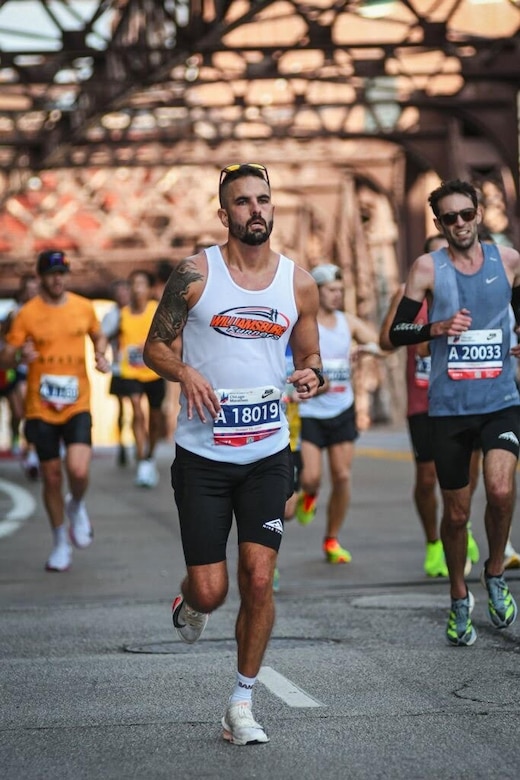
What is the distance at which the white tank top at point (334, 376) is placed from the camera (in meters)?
11.4

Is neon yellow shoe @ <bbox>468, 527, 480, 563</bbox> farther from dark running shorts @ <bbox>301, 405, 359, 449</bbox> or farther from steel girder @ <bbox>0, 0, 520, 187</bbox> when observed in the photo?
steel girder @ <bbox>0, 0, 520, 187</bbox>

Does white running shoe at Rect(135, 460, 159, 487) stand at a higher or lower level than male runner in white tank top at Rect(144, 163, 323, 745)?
lower

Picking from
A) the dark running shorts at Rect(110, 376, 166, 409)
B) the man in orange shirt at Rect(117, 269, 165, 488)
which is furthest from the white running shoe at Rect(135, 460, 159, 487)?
the dark running shorts at Rect(110, 376, 166, 409)

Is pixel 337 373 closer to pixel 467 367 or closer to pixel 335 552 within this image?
pixel 335 552

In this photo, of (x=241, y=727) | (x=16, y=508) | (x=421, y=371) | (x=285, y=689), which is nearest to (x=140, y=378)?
(x=16, y=508)

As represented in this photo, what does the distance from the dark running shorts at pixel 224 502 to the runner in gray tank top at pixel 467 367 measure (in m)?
1.93

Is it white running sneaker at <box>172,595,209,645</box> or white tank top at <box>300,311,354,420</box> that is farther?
white tank top at <box>300,311,354,420</box>

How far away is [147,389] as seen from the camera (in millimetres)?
19172

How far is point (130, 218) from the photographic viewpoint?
45875mm

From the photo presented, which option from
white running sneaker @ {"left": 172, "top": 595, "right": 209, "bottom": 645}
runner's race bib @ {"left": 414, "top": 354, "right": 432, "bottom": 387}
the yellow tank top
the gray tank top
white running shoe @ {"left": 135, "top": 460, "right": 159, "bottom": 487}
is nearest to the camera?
white running sneaker @ {"left": 172, "top": 595, "right": 209, "bottom": 645}

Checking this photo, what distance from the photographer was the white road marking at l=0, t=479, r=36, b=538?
14.4m

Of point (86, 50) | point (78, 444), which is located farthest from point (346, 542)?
point (86, 50)

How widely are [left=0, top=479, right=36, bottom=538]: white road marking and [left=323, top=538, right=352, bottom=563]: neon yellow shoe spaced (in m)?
3.30

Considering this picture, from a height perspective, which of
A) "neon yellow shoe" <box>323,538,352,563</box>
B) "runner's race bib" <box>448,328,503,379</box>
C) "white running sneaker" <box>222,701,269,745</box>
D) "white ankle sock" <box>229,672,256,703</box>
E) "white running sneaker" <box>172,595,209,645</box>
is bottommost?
"neon yellow shoe" <box>323,538,352,563</box>
